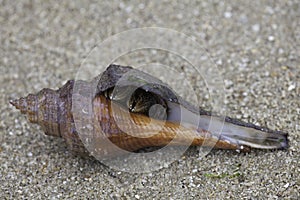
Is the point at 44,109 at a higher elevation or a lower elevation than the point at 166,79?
lower

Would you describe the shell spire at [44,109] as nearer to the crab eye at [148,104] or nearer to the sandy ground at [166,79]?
the sandy ground at [166,79]

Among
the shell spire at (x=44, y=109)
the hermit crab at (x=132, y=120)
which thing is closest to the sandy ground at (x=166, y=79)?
the hermit crab at (x=132, y=120)

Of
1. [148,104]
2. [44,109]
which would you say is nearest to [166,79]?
[148,104]

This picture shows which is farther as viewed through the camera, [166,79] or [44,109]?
[166,79]

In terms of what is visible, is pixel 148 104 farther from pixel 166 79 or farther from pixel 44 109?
pixel 166 79

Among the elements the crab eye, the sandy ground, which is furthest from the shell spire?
the crab eye

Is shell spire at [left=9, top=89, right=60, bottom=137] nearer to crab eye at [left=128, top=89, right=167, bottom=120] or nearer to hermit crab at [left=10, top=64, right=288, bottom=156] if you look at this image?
hermit crab at [left=10, top=64, right=288, bottom=156]

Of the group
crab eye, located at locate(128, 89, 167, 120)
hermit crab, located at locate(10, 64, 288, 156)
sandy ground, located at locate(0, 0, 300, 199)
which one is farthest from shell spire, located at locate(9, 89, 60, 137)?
crab eye, located at locate(128, 89, 167, 120)
